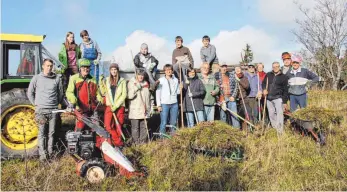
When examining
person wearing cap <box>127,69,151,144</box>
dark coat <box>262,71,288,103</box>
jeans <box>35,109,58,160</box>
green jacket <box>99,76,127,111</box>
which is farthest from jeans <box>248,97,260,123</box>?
jeans <box>35,109,58,160</box>

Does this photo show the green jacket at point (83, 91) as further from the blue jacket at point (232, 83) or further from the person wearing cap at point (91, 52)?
the blue jacket at point (232, 83)

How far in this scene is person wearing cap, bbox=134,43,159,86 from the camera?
6504mm

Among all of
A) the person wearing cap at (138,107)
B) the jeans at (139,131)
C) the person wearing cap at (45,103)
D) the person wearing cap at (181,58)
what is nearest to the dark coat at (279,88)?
the person wearing cap at (181,58)

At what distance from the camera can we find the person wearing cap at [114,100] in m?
5.71

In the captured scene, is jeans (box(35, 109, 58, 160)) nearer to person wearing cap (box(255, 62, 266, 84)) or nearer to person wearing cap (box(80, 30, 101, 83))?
person wearing cap (box(80, 30, 101, 83))

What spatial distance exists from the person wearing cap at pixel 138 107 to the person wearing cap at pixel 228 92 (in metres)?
1.61

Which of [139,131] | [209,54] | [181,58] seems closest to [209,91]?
[181,58]

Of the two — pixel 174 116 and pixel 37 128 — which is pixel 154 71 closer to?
pixel 174 116

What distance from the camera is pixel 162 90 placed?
20.7 feet

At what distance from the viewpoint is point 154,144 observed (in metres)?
5.63

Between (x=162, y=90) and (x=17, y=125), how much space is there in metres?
2.62

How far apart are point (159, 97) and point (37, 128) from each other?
224 cm

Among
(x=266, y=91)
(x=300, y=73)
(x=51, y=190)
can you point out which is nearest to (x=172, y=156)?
(x=51, y=190)

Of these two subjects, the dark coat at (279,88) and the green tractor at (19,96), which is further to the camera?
the dark coat at (279,88)
